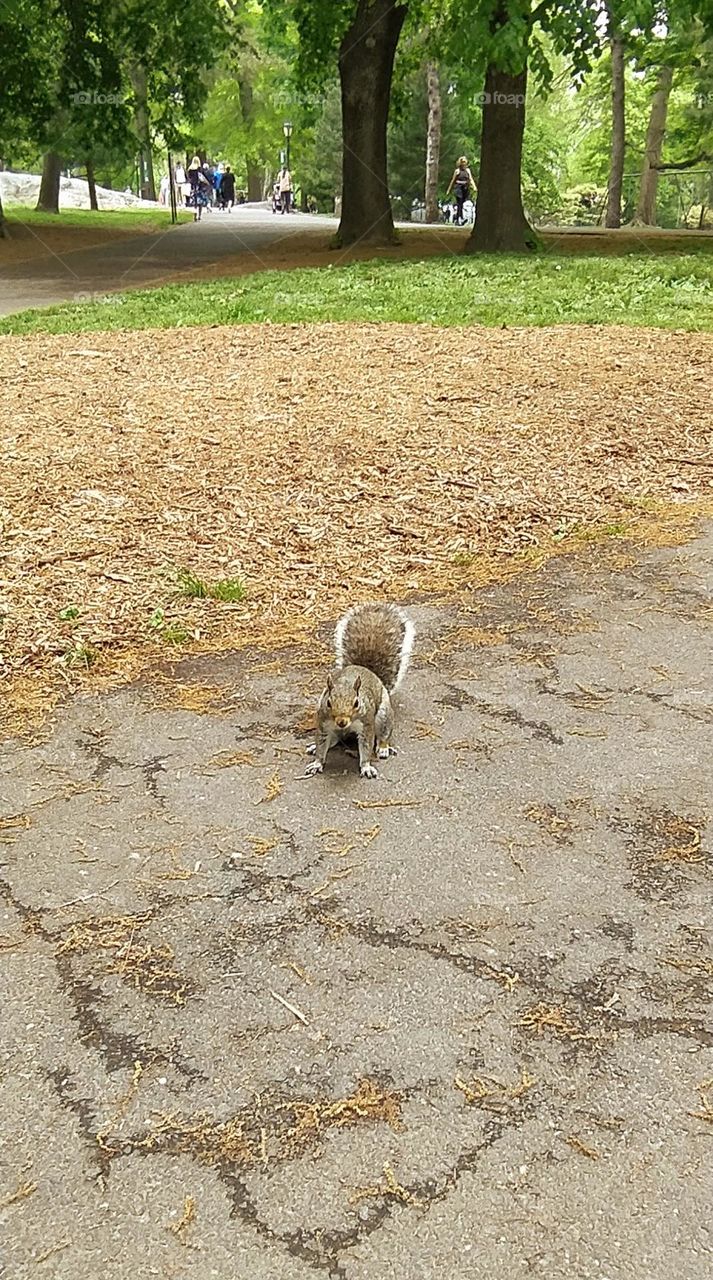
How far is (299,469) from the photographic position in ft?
20.8

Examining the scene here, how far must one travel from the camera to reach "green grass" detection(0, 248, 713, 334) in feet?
36.2

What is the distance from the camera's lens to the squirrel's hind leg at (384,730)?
3.54 meters

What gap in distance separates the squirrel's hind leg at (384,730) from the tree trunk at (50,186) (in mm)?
33071

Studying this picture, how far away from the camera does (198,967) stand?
2572mm

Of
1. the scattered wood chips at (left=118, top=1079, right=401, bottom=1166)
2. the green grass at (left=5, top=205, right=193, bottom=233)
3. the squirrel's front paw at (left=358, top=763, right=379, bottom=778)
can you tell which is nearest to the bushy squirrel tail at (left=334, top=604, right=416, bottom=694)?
the squirrel's front paw at (left=358, top=763, right=379, bottom=778)

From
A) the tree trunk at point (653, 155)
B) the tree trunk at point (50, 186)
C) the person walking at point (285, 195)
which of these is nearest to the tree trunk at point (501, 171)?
the tree trunk at point (653, 155)

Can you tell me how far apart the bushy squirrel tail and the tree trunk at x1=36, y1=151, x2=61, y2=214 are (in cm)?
3262

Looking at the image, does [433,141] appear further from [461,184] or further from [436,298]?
[436,298]

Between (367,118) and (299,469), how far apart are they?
16.0m

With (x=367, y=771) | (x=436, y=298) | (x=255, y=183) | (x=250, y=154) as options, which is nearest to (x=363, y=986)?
(x=367, y=771)

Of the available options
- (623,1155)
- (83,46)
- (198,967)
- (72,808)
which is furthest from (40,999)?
(83,46)

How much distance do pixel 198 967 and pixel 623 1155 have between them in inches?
42.2

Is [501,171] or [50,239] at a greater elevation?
[501,171]

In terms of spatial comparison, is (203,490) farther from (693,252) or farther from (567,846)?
(693,252)
